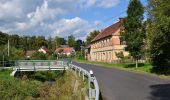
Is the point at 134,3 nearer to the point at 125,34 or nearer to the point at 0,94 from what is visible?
the point at 125,34

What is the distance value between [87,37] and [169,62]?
4255 inches

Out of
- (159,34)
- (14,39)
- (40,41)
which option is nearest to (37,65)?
(159,34)

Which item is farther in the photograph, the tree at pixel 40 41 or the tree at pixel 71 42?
the tree at pixel 71 42

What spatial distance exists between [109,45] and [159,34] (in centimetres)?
4246

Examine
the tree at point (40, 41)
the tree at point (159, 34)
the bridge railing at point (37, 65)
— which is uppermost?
the tree at point (40, 41)

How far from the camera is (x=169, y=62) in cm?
3344

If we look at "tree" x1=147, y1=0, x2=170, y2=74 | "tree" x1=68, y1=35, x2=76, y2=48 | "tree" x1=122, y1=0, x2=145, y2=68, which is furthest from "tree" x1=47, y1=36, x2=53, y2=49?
"tree" x1=147, y1=0, x2=170, y2=74

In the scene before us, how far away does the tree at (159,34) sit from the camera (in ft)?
82.3

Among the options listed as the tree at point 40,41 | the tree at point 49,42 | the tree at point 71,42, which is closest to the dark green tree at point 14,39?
the tree at point 40,41

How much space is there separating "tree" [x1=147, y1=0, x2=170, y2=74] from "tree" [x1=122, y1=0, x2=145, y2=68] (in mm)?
9193

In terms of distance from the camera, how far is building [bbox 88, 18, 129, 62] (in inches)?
2765

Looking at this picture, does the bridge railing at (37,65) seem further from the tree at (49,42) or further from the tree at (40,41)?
the tree at (49,42)

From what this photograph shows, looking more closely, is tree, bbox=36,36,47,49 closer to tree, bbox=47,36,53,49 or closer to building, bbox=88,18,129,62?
tree, bbox=47,36,53,49

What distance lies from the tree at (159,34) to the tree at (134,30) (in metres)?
9.19
